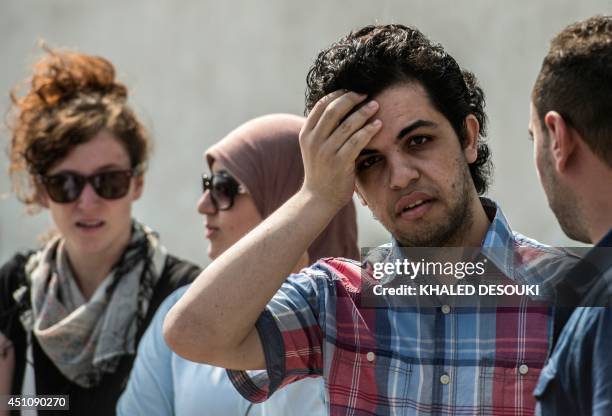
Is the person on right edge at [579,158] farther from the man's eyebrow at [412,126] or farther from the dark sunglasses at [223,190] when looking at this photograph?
the dark sunglasses at [223,190]

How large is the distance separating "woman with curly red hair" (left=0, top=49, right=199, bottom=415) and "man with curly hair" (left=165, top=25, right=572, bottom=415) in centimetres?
161

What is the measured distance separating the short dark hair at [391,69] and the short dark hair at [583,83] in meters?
0.26

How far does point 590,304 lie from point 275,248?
730mm

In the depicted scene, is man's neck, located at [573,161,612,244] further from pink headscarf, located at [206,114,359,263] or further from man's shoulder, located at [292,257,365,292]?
pink headscarf, located at [206,114,359,263]

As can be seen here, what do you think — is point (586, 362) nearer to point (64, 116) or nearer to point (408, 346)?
point (408, 346)

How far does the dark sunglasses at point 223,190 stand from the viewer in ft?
11.3

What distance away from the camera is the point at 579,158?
2154 mm

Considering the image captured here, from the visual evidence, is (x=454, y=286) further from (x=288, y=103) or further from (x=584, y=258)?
(x=288, y=103)

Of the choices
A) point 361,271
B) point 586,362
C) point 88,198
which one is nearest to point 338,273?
point 361,271

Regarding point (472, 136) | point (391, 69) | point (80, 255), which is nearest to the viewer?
point (391, 69)

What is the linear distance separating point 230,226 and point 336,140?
44.8 inches

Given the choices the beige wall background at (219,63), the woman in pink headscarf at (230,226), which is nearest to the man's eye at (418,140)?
the woman in pink headscarf at (230,226)

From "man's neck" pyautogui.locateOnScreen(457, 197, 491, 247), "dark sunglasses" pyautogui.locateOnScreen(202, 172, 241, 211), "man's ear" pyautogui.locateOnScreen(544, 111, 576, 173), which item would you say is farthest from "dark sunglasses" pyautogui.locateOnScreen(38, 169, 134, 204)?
"man's ear" pyautogui.locateOnScreen(544, 111, 576, 173)

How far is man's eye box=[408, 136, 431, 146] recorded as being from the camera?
2.41 m
